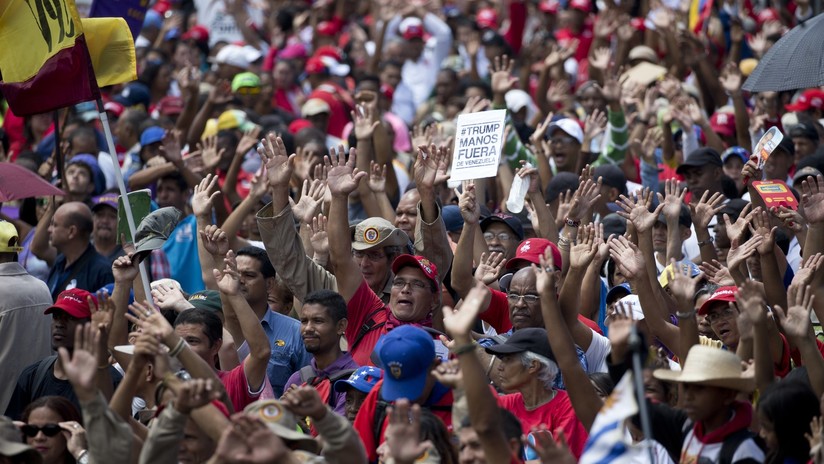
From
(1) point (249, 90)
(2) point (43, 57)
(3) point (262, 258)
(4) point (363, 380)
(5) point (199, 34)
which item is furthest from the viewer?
(5) point (199, 34)

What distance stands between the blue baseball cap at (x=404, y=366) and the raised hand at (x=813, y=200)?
8.07ft

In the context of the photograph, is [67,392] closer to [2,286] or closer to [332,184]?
[2,286]

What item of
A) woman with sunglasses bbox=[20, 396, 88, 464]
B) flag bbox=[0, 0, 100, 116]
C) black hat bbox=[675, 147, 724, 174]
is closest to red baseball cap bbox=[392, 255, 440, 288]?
woman with sunglasses bbox=[20, 396, 88, 464]

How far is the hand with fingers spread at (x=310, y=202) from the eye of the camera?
27.6ft

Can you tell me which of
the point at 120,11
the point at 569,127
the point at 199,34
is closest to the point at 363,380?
the point at 120,11

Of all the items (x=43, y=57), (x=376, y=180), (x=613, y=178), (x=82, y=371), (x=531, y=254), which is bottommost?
(x=613, y=178)

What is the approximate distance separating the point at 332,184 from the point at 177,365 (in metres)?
2.19

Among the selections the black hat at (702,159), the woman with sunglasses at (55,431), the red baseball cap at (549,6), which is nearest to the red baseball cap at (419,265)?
the woman with sunglasses at (55,431)

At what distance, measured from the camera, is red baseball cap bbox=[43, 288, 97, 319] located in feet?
23.8

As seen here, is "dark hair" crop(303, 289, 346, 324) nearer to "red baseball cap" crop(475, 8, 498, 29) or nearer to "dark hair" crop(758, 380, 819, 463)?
"dark hair" crop(758, 380, 819, 463)

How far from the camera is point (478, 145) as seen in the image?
28.4 feet

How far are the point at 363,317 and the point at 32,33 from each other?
2.80m

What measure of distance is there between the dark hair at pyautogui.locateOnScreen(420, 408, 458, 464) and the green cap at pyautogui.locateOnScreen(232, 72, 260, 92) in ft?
30.1

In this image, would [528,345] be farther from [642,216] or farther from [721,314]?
[642,216]
